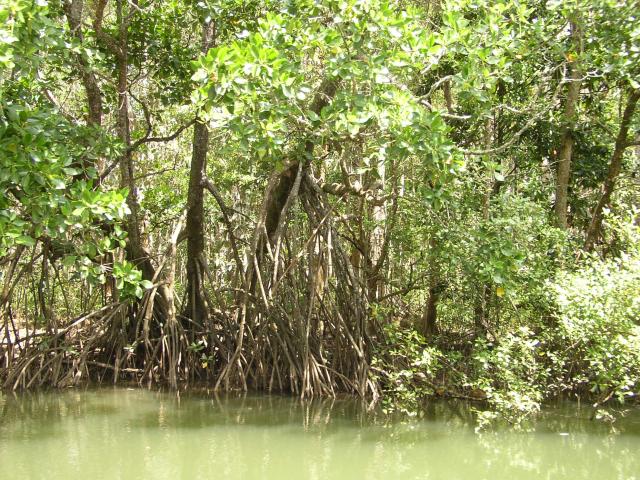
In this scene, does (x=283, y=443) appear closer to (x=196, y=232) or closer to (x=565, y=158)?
(x=196, y=232)

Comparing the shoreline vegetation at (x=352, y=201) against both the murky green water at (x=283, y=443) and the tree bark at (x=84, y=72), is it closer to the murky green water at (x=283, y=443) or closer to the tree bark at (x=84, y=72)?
the tree bark at (x=84, y=72)

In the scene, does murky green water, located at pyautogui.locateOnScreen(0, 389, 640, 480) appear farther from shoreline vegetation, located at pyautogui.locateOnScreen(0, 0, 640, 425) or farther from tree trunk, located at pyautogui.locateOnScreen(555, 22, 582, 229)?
tree trunk, located at pyautogui.locateOnScreen(555, 22, 582, 229)

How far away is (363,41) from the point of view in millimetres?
4930

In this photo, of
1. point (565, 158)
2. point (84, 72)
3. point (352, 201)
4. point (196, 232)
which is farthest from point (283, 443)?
point (565, 158)

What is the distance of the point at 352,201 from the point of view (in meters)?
8.43

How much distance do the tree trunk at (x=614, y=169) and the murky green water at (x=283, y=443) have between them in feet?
6.11

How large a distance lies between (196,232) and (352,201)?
2.01m

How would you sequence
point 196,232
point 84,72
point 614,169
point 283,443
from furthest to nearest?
point 196,232
point 614,169
point 84,72
point 283,443

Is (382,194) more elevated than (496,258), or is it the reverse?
(382,194)

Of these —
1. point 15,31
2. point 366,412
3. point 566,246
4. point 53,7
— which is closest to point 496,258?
point 566,246

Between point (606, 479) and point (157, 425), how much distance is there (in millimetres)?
3130

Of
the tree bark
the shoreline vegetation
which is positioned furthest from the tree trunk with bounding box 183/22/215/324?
the tree bark

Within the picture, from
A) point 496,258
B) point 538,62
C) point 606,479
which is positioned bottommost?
point 606,479

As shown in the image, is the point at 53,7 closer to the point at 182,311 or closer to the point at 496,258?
the point at 182,311
